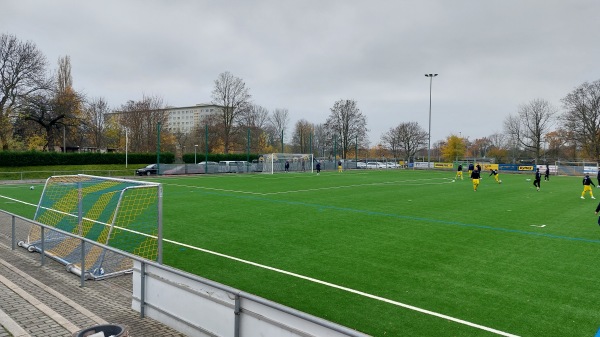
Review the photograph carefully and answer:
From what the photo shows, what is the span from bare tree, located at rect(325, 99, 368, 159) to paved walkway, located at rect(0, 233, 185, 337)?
76.7 meters

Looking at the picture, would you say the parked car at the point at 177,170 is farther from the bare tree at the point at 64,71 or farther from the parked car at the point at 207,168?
the bare tree at the point at 64,71

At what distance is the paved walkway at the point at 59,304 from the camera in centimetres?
540

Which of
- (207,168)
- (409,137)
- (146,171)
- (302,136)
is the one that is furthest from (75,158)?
(409,137)

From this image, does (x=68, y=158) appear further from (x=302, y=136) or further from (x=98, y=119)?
(x=302, y=136)

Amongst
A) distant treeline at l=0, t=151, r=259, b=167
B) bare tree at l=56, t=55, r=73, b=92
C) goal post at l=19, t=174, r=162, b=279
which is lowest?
goal post at l=19, t=174, r=162, b=279

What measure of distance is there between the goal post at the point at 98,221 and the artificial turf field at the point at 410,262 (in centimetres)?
99

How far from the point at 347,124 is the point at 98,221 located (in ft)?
243

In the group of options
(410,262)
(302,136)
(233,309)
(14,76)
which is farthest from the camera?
(302,136)

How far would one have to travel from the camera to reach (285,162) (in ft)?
184

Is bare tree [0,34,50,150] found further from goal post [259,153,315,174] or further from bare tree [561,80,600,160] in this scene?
bare tree [561,80,600,160]

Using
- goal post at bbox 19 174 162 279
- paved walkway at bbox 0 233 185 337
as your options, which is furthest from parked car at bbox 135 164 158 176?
paved walkway at bbox 0 233 185 337

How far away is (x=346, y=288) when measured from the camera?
24.3ft

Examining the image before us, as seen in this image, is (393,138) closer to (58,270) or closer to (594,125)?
(594,125)

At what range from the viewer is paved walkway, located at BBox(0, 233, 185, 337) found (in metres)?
5.40
